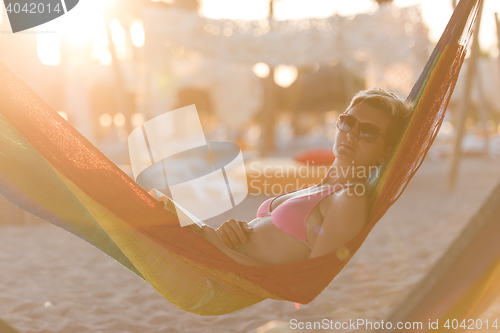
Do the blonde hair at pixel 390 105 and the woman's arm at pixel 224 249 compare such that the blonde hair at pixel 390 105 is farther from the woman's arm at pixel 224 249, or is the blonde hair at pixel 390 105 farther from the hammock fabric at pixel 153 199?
the woman's arm at pixel 224 249

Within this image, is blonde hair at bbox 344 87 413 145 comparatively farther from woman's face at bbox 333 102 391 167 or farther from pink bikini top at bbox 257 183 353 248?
pink bikini top at bbox 257 183 353 248

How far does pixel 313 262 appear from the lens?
116 centimetres

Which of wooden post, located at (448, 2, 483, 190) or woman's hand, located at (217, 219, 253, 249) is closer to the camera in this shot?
woman's hand, located at (217, 219, 253, 249)

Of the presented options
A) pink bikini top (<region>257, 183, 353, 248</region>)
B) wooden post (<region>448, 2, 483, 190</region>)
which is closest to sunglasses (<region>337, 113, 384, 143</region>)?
pink bikini top (<region>257, 183, 353, 248</region>)

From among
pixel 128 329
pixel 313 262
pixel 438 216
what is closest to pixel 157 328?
pixel 128 329

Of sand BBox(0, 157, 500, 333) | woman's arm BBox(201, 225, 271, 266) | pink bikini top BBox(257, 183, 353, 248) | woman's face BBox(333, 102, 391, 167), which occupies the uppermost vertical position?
woman's face BBox(333, 102, 391, 167)

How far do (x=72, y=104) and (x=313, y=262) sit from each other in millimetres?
6332

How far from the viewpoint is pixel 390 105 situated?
1236 millimetres

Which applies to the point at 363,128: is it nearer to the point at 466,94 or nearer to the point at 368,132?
the point at 368,132

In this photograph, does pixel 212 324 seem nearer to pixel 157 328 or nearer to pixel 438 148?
pixel 157 328

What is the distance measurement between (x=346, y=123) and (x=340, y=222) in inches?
11.5

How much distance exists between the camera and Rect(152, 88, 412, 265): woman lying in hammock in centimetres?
114

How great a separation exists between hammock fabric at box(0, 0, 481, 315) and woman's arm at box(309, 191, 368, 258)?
2 centimetres

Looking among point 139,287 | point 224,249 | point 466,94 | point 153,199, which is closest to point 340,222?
point 224,249
